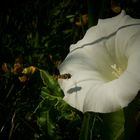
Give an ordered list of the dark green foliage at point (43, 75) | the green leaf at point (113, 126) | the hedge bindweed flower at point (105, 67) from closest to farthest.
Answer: the hedge bindweed flower at point (105, 67) → the green leaf at point (113, 126) → the dark green foliage at point (43, 75)

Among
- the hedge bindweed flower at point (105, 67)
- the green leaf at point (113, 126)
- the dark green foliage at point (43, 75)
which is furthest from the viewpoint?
the dark green foliage at point (43, 75)

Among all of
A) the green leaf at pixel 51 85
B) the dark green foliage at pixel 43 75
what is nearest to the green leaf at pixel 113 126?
the dark green foliage at pixel 43 75

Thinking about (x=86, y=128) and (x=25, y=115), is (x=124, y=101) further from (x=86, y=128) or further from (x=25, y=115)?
(x=25, y=115)

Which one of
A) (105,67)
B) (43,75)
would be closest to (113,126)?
(105,67)

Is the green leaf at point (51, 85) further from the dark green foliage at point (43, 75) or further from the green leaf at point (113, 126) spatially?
the green leaf at point (113, 126)

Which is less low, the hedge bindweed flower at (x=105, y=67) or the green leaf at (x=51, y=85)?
the hedge bindweed flower at (x=105, y=67)

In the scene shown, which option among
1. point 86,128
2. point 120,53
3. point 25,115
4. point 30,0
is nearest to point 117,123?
point 86,128

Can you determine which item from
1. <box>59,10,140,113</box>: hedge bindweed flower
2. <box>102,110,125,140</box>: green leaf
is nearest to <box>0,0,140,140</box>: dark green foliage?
<box>102,110,125,140</box>: green leaf

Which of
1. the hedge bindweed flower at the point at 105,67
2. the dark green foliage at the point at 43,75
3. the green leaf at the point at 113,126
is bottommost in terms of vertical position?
the dark green foliage at the point at 43,75
